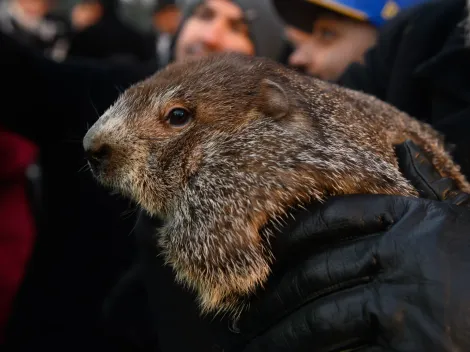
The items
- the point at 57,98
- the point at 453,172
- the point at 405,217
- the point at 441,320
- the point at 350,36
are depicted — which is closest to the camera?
the point at 441,320

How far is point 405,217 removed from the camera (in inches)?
49.3

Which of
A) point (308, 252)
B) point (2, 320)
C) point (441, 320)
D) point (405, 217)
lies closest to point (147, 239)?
point (308, 252)

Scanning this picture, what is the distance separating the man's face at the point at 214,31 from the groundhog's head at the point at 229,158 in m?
2.23

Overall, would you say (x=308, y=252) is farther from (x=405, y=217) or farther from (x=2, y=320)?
(x=2, y=320)

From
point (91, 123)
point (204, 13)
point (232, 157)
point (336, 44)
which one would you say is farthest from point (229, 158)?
point (204, 13)

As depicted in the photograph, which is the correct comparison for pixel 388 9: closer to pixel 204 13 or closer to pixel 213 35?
pixel 213 35

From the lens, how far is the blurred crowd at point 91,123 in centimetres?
199

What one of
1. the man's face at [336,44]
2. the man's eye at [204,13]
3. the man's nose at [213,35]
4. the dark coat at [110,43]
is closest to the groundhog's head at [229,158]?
the man's face at [336,44]

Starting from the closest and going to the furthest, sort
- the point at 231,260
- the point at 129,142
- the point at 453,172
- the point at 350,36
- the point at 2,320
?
1. the point at 231,260
2. the point at 129,142
3. the point at 453,172
4. the point at 2,320
5. the point at 350,36

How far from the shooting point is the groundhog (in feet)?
4.48

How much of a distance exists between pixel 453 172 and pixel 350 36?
6.63 ft

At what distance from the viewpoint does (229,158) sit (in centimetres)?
145

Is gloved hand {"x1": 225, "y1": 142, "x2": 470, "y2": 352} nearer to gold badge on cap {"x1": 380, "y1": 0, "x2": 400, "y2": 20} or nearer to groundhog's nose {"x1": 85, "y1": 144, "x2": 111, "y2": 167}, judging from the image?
groundhog's nose {"x1": 85, "y1": 144, "x2": 111, "y2": 167}

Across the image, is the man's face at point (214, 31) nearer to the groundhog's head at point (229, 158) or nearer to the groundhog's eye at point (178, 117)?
the groundhog's head at point (229, 158)
